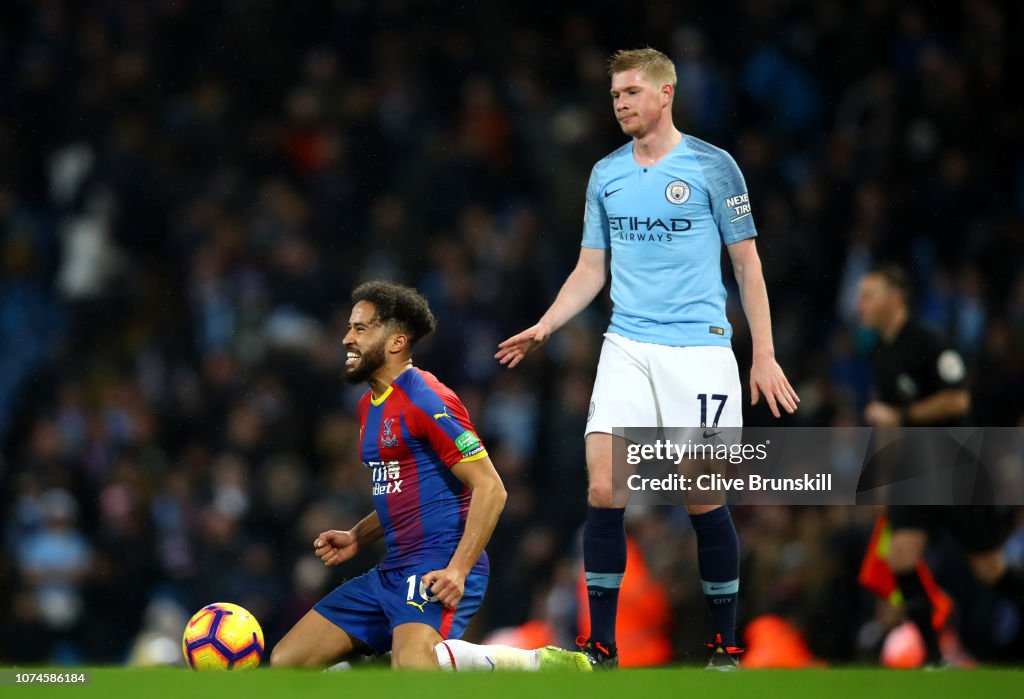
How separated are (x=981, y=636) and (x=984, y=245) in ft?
9.99

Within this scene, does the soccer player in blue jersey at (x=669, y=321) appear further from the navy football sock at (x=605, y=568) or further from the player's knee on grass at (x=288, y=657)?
the player's knee on grass at (x=288, y=657)

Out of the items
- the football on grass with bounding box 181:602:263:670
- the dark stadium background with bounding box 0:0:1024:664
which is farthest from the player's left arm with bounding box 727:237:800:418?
the dark stadium background with bounding box 0:0:1024:664

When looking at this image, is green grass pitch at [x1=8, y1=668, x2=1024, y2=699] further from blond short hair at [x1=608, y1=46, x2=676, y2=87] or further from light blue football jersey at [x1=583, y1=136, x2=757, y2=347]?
blond short hair at [x1=608, y1=46, x2=676, y2=87]

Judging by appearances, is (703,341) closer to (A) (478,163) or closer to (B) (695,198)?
(B) (695,198)

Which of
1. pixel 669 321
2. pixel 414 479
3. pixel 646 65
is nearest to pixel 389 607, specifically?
pixel 414 479

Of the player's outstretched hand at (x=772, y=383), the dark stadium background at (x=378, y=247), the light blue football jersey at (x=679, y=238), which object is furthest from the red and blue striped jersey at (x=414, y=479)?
the dark stadium background at (x=378, y=247)

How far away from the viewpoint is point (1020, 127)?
10.8 m

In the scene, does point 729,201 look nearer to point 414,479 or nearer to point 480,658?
point 414,479

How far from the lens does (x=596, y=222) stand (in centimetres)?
584

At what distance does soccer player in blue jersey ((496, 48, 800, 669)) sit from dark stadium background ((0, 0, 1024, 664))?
2.75 meters

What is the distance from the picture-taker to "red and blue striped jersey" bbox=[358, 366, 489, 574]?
5520mm

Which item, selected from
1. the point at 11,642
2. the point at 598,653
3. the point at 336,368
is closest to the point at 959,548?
the point at 598,653

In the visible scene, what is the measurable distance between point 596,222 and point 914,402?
2133 millimetres

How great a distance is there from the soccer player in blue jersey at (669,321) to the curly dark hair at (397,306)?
0.34 m
